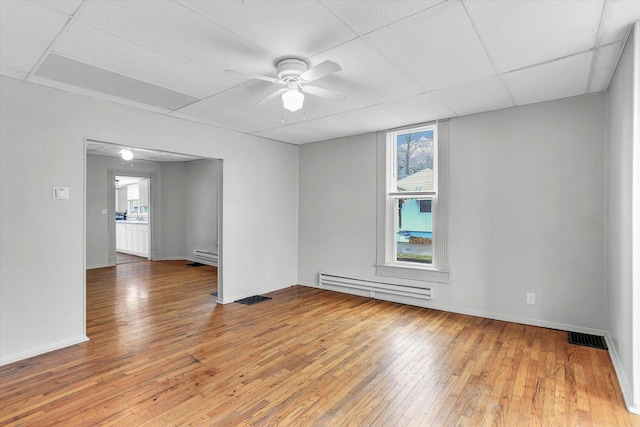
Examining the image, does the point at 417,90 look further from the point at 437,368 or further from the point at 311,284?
the point at 311,284

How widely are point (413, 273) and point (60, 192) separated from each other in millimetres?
4092

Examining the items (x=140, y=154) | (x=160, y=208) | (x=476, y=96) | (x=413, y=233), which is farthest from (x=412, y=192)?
(x=160, y=208)

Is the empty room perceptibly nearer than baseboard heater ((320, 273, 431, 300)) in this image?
Yes

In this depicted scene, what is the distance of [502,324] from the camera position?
3758 mm

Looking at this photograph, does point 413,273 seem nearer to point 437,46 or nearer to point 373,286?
point 373,286

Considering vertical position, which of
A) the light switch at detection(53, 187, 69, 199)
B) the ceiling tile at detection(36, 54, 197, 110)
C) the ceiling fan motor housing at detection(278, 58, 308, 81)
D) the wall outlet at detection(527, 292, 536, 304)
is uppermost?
the ceiling tile at detection(36, 54, 197, 110)

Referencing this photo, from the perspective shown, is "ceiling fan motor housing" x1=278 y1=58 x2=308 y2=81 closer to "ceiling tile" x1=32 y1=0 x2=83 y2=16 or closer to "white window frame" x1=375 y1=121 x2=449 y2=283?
"ceiling tile" x1=32 y1=0 x2=83 y2=16

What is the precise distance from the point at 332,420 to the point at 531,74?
10.3 feet

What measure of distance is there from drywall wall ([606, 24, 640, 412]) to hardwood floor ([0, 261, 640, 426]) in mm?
254

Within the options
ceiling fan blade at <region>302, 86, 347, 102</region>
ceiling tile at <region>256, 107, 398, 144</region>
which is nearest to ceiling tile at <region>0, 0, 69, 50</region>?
ceiling fan blade at <region>302, 86, 347, 102</region>

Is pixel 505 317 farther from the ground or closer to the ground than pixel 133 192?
closer to the ground

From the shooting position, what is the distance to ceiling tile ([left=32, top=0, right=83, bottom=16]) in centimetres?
187

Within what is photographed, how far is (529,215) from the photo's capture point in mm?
3730

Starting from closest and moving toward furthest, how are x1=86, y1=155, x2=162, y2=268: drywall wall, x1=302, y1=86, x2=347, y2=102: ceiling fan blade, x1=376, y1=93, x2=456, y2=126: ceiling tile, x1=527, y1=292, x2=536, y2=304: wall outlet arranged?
x1=302, y1=86, x2=347, y2=102: ceiling fan blade, x1=376, y1=93, x2=456, y2=126: ceiling tile, x1=527, y1=292, x2=536, y2=304: wall outlet, x1=86, y1=155, x2=162, y2=268: drywall wall
